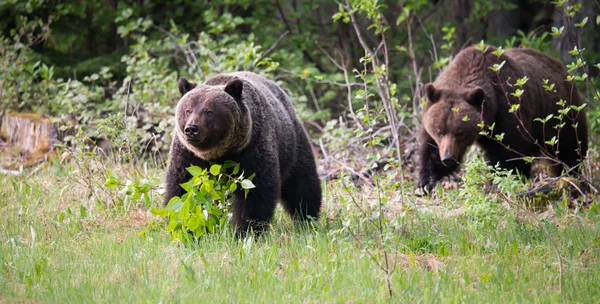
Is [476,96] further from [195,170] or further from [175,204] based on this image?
[175,204]

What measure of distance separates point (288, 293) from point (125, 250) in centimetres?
164

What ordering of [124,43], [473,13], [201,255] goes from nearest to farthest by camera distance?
[201,255] → [473,13] → [124,43]

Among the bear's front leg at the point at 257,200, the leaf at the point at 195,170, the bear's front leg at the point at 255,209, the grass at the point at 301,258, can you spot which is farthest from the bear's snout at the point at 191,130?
the grass at the point at 301,258

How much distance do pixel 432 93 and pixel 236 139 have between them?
3365 mm

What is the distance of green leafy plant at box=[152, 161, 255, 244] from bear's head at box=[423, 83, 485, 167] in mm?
3195

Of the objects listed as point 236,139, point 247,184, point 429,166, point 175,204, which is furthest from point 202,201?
point 429,166

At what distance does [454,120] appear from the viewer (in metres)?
8.60

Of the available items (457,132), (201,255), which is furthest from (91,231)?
(457,132)

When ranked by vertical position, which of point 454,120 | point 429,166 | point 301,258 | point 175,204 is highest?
point 454,120

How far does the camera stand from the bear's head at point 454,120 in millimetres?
8586

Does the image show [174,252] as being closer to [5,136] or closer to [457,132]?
[457,132]

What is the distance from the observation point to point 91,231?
657 centimetres

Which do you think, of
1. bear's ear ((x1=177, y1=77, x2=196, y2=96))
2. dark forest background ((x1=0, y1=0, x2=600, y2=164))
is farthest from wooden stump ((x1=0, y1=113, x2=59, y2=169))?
bear's ear ((x1=177, y1=77, x2=196, y2=96))

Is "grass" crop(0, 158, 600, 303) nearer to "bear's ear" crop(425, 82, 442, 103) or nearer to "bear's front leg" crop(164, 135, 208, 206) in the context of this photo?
"bear's front leg" crop(164, 135, 208, 206)
